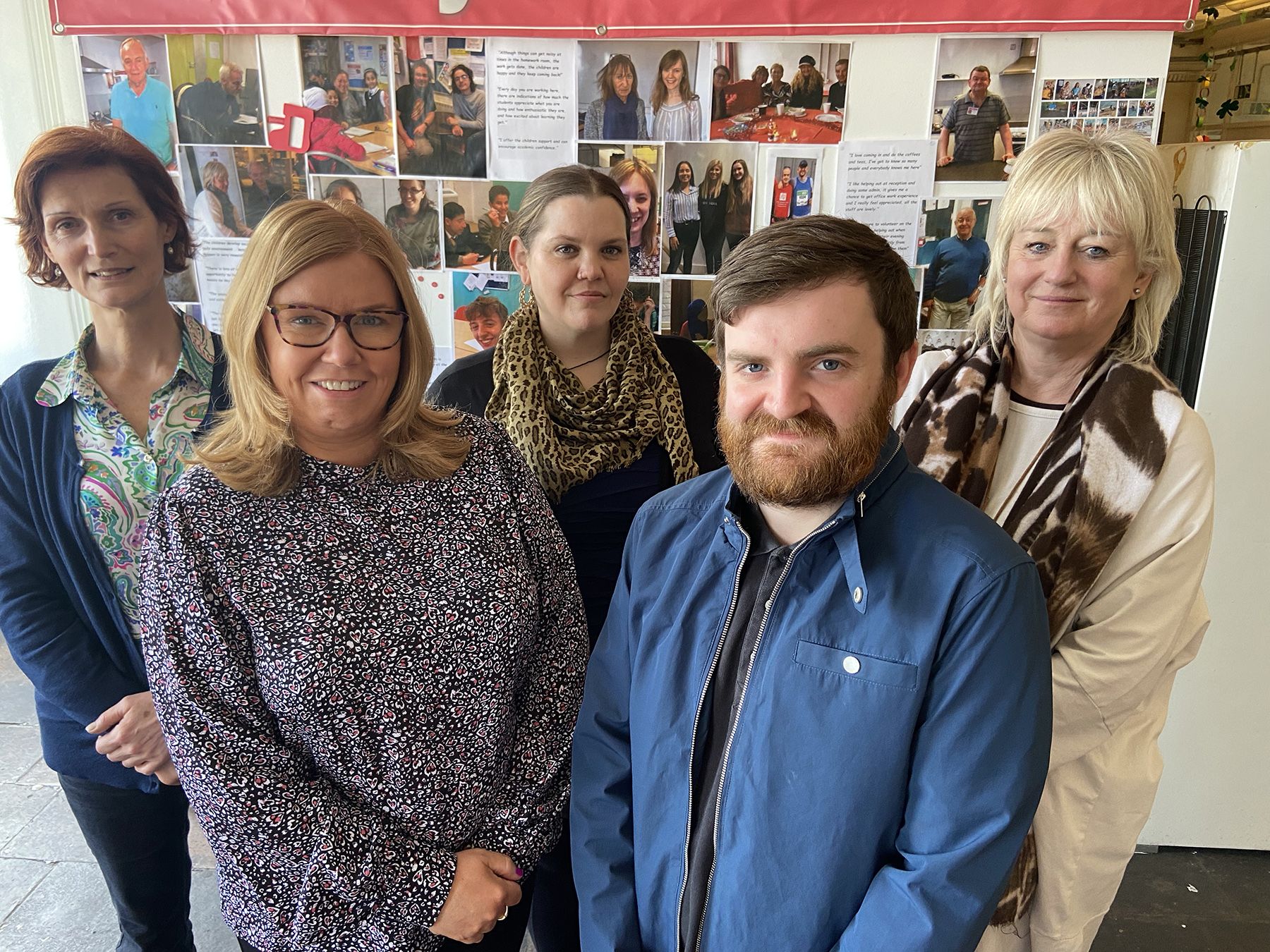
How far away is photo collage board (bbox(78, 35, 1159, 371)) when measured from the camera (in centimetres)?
233

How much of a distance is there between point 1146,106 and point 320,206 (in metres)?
2.10

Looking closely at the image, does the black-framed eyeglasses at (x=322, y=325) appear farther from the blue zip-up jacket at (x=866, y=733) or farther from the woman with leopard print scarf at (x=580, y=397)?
the blue zip-up jacket at (x=866, y=733)

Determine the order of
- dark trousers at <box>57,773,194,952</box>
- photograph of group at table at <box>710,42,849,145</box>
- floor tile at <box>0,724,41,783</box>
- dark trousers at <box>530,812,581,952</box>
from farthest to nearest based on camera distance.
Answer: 1. floor tile at <box>0,724,41,783</box>
2. photograph of group at table at <box>710,42,849,145</box>
3. dark trousers at <box>530,812,581,952</box>
4. dark trousers at <box>57,773,194,952</box>

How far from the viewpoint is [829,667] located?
1.03m

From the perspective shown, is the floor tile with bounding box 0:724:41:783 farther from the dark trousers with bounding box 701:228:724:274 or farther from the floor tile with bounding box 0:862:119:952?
the dark trousers with bounding box 701:228:724:274

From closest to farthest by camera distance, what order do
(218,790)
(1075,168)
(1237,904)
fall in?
(218,790)
(1075,168)
(1237,904)

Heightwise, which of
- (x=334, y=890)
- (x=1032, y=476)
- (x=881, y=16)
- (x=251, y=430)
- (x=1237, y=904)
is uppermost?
(x=881, y=16)

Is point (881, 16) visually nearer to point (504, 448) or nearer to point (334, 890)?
point (504, 448)

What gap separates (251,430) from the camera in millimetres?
1271

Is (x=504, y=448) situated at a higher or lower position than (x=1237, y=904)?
higher

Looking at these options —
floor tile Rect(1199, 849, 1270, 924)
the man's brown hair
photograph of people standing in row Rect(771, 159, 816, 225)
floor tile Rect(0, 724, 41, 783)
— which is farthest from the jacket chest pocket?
floor tile Rect(0, 724, 41, 783)

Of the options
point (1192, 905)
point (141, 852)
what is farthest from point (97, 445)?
point (1192, 905)

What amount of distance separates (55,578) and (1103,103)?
8.61 ft

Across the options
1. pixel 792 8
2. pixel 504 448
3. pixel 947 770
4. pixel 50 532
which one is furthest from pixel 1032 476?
pixel 50 532
